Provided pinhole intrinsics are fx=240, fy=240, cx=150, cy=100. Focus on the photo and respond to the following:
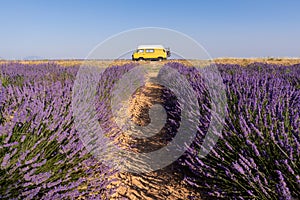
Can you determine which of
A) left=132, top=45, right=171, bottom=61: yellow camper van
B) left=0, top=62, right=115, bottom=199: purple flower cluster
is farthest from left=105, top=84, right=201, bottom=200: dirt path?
left=132, top=45, right=171, bottom=61: yellow camper van

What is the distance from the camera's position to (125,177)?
7.94 ft

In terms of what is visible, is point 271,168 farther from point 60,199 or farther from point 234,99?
point 60,199

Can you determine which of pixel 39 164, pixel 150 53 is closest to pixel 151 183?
pixel 39 164

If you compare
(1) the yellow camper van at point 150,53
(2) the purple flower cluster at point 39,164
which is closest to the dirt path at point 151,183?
(2) the purple flower cluster at point 39,164

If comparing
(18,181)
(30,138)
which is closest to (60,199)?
(18,181)

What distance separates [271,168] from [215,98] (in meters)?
1.03

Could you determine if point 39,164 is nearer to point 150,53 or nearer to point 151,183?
point 151,183

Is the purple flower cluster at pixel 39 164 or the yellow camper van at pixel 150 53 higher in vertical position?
the yellow camper van at pixel 150 53

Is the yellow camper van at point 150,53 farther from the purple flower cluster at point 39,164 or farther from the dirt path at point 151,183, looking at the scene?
the purple flower cluster at point 39,164

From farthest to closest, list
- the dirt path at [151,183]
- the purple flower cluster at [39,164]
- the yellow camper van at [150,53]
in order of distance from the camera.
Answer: the yellow camper van at [150,53] → the dirt path at [151,183] → the purple flower cluster at [39,164]

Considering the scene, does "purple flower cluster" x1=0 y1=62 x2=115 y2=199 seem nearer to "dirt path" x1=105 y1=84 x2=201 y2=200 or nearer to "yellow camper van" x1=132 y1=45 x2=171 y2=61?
"dirt path" x1=105 y1=84 x2=201 y2=200

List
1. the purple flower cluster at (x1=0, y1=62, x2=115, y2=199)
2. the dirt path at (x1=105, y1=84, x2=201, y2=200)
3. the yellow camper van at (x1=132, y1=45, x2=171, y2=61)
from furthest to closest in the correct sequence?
1. the yellow camper van at (x1=132, y1=45, x2=171, y2=61)
2. the dirt path at (x1=105, y1=84, x2=201, y2=200)
3. the purple flower cluster at (x1=0, y1=62, x2=115, y2=199)

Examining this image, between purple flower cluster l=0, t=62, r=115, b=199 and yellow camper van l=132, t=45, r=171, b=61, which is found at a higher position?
yellow camper van l=132, t=45, r=171, b=61

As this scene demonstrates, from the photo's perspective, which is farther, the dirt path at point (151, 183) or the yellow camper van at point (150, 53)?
the yellow camper van at point (150, 53)
